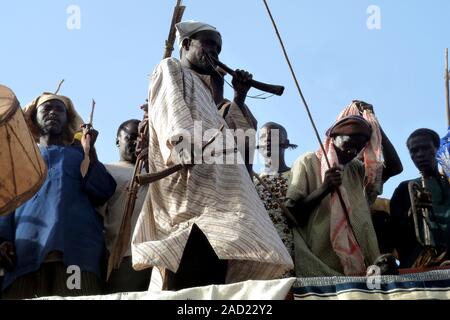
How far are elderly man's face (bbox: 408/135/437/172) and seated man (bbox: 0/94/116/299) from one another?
2.16 metres

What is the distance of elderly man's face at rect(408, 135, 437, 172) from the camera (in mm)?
7617

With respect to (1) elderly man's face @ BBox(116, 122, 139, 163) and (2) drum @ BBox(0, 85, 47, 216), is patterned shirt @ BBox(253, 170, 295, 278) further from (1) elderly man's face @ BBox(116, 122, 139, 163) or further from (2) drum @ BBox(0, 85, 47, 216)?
(2) drum @ BBox(0, 85, 47, 216)

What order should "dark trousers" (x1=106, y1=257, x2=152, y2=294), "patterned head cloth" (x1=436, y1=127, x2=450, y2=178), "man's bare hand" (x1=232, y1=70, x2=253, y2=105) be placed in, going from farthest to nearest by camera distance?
"patterned head cloth" (x1=436, y1=127, x2=450, y2=178), "dark trousers" (x1=106, y1=257, x2=152, y2=294), "man's bare hand" (x1=232, y1=70, x2=253, y2=105)

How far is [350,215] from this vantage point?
6914 mm

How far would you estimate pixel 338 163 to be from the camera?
723 cm

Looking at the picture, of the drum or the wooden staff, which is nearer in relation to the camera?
the drum

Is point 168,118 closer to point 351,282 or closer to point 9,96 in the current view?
point 9,96

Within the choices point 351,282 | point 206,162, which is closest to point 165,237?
point 206,162

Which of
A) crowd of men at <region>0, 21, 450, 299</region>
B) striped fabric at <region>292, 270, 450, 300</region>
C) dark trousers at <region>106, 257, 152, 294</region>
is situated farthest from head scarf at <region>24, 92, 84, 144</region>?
striped fabric at <region>292, 270, 450, 300</region>

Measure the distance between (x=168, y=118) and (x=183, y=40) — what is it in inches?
28.1

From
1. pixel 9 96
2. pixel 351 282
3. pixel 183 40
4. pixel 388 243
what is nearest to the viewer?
pixel 351 282

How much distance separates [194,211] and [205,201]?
0.24ft

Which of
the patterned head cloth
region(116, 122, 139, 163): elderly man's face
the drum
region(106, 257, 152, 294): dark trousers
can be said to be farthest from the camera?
the patterned head cloth
